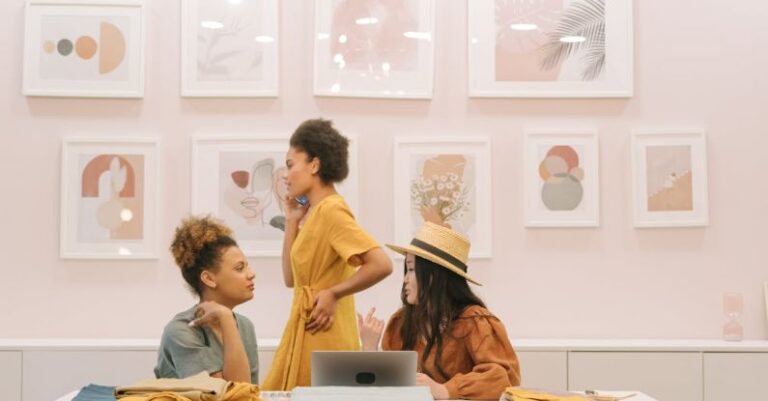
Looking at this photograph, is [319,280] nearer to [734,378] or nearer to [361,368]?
[361,368]

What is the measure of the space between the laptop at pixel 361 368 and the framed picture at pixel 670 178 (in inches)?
91.1

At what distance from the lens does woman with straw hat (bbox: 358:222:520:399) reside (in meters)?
2.85

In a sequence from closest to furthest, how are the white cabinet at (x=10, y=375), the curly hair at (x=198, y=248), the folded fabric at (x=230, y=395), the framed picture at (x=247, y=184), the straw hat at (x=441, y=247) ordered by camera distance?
the folded fabric at (x=230, y=395), the curly hair at (x=198, y=248), the straw hat at (x=441, y=247), the white cabinet at (x=10, y=375), the framed picture at (x=247, y=184)

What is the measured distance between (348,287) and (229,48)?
5.64ft

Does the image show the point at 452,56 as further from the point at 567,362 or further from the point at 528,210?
the point at 567,362

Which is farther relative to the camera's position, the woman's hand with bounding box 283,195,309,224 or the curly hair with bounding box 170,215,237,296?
the woman's hand with bounding box 283,195,309,224

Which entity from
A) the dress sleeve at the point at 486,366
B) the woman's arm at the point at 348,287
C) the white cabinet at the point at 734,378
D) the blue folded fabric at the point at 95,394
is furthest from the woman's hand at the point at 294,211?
the white cabinet at the point at 734,378

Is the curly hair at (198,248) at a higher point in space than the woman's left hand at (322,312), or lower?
higher

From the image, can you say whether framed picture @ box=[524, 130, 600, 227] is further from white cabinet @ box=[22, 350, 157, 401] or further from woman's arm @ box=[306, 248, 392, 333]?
white cabinet @ box=[22, 350, 157, 401]

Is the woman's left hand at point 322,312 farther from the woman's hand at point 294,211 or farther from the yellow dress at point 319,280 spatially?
the woman's hand at point 294,211

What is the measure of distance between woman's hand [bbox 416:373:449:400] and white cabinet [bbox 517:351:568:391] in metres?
1.38

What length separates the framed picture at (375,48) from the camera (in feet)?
14.9

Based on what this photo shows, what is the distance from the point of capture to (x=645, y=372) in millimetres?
4164

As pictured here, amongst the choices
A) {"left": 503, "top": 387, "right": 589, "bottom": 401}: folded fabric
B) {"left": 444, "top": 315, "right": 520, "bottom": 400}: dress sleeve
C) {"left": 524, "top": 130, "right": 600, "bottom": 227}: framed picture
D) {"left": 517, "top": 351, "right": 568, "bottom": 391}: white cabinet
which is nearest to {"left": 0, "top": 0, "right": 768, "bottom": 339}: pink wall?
{"left": 524, "top": 130, "right": 600, "bottom": 227}: framed picture
